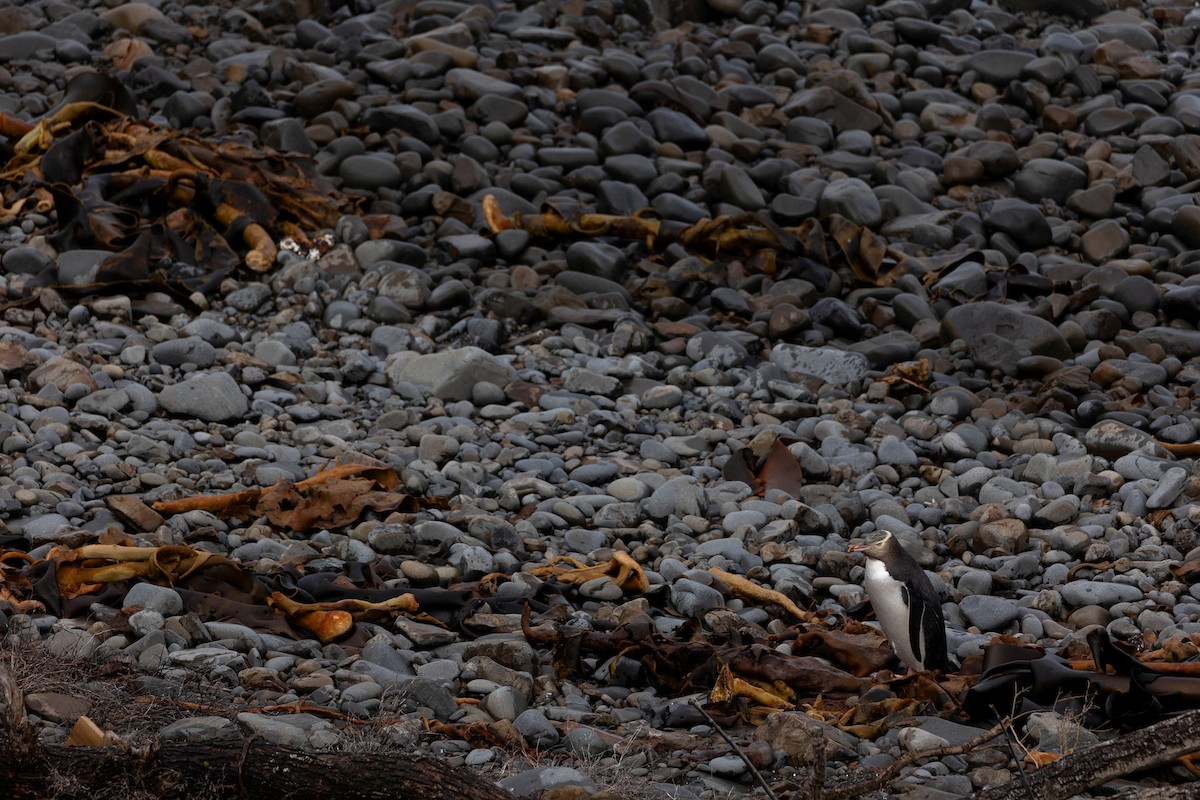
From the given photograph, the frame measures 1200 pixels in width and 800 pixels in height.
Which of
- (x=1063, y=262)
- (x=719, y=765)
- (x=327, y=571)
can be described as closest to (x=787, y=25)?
(x=1063, y=262)

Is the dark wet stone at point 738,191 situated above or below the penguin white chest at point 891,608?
below

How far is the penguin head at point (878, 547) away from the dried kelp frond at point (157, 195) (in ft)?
14.9

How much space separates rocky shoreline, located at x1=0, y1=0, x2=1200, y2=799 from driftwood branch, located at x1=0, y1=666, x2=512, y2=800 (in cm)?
40

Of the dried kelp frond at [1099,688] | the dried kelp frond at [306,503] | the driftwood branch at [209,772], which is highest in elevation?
the driftwood branch at [209,772]

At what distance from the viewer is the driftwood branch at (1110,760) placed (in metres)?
3.00

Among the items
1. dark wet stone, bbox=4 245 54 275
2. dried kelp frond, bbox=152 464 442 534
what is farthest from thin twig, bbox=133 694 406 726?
dark wet stone, bbox=4 245 54 275

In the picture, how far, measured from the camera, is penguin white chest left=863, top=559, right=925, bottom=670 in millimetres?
4594

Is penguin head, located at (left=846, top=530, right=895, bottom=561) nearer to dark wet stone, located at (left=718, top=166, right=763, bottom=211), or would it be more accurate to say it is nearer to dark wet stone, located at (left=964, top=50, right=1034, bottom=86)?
dark wet stone, located at (left=718, top=166, right=763, bottom=211)

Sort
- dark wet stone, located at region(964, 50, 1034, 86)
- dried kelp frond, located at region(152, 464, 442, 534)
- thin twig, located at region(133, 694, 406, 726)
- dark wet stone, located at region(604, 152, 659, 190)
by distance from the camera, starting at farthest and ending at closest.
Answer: dark wet stone, located at region(964, 50, 1034, 86), dark wet stone, located at region(604, 152, 659, 190), dried kelp frond, located at region(152, 464, 442, 534), thin twig, located at region(133, 694, 406, 726)

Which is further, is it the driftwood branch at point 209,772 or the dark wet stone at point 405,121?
the dark wet stone at point 405,121

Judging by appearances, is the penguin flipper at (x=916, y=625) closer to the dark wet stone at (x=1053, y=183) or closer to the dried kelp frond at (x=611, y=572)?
the dried kelp frond at (x=611, y=572)

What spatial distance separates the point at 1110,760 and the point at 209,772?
209cm

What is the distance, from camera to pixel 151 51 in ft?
33.9

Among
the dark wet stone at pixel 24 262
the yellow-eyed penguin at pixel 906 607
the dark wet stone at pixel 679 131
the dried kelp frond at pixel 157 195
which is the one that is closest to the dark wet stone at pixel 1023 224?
the dark wet stone at pixel 679 131
